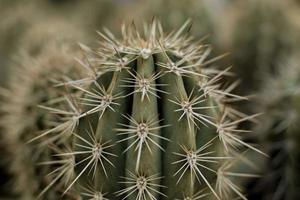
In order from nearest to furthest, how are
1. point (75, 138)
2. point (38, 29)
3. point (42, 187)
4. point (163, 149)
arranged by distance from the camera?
1. point (163, 149)
2. point (75, 138)
3. point (42, 187)
4. point (38, 29)

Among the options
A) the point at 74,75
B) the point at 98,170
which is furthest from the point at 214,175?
the point at 74,75

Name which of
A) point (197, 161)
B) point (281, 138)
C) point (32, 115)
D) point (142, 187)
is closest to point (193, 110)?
point (197, 161)

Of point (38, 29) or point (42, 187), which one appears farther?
point (38, 29)

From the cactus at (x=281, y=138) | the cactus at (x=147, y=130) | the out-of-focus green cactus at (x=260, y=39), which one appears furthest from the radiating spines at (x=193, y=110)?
the out-of-focus green cactus at (x=260, y=39)

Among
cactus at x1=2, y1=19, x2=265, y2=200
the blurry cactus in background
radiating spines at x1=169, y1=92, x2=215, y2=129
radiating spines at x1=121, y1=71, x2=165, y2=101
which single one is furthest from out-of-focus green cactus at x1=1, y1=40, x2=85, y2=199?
radiating spines at x1=169, y1=92, x2=215, y2=129

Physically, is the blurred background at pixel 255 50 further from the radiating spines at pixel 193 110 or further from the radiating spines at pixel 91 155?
the radiating spines at pixel 91 155

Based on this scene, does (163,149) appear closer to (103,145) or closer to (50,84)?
(103,145)

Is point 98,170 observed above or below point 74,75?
below

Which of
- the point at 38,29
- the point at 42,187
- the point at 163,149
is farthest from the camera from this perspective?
the point at 38,29
